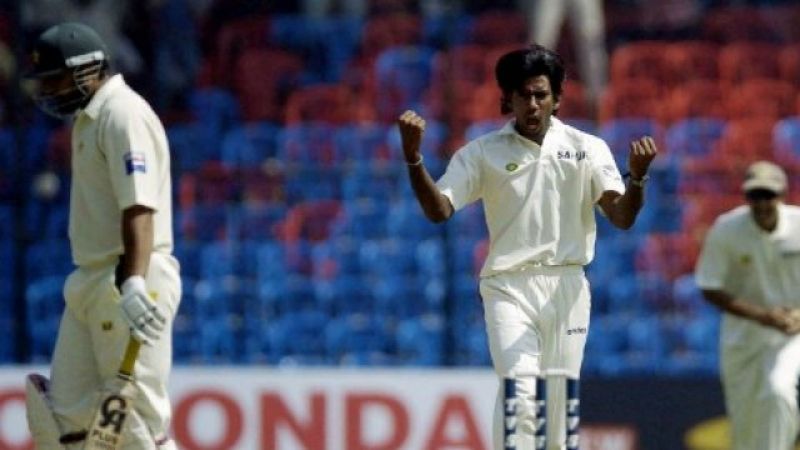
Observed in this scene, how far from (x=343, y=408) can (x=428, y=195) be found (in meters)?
4.10

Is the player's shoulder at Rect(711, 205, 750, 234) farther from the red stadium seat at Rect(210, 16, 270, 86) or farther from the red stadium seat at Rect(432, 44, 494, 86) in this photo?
the red stadium seat at Rect(210, 16, 270, 86)

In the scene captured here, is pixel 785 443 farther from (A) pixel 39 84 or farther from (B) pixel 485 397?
(A) pixel 39 84

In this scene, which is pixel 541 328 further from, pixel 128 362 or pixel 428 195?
pixel 128 362

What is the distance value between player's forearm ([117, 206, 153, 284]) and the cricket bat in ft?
0.71

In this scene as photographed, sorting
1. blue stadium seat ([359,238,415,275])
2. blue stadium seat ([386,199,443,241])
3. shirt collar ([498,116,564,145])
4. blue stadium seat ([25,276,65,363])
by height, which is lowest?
blue stadium seat ([25,276,65,363])

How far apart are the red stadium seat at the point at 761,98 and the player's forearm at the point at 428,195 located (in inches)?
284

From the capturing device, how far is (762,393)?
31.2 ft

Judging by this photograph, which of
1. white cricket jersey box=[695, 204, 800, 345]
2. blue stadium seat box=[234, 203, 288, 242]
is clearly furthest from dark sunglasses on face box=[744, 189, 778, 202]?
blue stadium seat box=[234, 203, 288, 242]

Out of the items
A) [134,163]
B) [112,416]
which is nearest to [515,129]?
[134,163]

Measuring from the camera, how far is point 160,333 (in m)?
6.15

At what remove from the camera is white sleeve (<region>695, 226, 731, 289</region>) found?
967cm

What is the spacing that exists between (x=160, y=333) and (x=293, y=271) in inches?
231

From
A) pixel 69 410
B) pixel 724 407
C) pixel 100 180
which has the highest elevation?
pixel 100 180

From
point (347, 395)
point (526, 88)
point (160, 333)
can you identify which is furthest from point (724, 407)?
point (160, 333)
